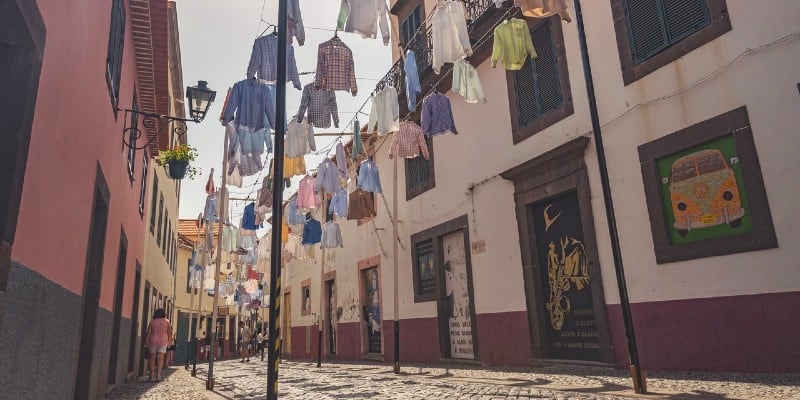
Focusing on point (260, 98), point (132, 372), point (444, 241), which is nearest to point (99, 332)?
point (260, 98)

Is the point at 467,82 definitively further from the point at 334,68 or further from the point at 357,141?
the point at 357,141

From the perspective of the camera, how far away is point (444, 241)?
12.7 metres

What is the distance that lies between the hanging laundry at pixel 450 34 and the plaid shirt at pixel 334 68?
1.53 metres

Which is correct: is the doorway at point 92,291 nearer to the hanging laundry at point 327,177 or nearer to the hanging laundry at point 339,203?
the hanging laundry at point 327,177

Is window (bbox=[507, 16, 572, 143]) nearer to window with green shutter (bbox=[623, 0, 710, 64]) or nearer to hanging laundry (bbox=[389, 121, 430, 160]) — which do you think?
window with green shutter (bbox=[623, 0, 710, 64])

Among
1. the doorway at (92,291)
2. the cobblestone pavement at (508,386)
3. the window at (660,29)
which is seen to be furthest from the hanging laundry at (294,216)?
the window at (660,29)

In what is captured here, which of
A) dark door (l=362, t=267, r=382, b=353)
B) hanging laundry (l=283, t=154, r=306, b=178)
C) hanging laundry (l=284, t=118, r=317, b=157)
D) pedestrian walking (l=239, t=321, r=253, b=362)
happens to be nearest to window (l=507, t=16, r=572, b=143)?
hanging laundry (l=284, t=118, r=317, b=157)

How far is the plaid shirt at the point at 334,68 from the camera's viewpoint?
893 centimetres

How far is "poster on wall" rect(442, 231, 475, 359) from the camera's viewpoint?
38.0 ft

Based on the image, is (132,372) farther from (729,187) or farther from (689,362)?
(729,187)

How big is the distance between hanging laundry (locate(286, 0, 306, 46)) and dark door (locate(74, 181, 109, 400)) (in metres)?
2.92

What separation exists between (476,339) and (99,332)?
7.02 metres

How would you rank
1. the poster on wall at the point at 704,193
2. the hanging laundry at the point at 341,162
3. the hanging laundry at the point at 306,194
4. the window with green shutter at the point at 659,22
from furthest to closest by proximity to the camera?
1. the hanging laundry at the point at 306,194
2. the hanging laundry at the point at 341,162
3. the window with green shutter at the point at 659,22
4. the poster on wall at the point at 704,193

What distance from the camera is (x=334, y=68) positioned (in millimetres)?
9008
